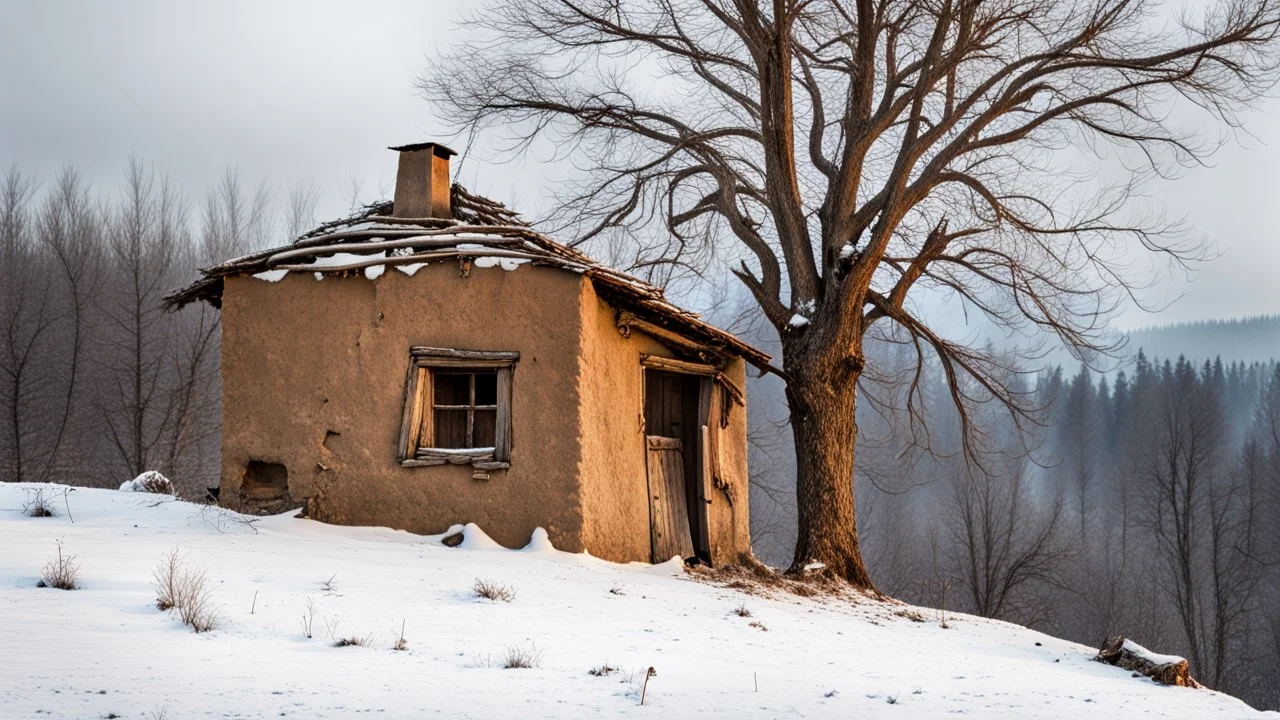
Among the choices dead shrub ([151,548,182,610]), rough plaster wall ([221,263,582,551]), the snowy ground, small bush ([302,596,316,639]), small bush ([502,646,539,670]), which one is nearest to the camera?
the snowy ground

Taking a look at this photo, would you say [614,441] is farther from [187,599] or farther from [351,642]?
[187,599]

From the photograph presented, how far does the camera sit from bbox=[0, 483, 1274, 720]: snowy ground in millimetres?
4875

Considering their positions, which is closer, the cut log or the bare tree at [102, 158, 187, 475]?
the cut log

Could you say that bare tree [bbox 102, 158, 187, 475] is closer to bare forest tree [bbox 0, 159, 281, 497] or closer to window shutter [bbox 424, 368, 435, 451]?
bare forest tree [bbox 0, 159, 281, 497]

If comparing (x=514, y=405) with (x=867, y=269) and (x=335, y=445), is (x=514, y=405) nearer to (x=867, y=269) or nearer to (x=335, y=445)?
(x=335, y=445)

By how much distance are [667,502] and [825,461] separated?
2284 millimetres

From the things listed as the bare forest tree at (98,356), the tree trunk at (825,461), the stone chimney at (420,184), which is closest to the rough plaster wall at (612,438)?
the tree trunk at (825,461)

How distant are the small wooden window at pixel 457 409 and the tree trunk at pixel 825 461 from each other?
4328 mm

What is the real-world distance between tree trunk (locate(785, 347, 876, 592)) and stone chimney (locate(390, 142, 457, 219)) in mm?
4984

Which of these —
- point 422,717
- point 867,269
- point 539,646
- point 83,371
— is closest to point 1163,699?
point 539,646

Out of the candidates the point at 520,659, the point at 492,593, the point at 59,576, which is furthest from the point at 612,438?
the point at 59,576

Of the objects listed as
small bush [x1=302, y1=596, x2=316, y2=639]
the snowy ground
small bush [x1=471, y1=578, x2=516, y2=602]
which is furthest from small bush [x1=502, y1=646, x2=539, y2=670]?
small bush [x1=471, y1=578, x2=516, y2=602]

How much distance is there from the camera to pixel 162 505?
10.5m

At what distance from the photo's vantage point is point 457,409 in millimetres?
10680
